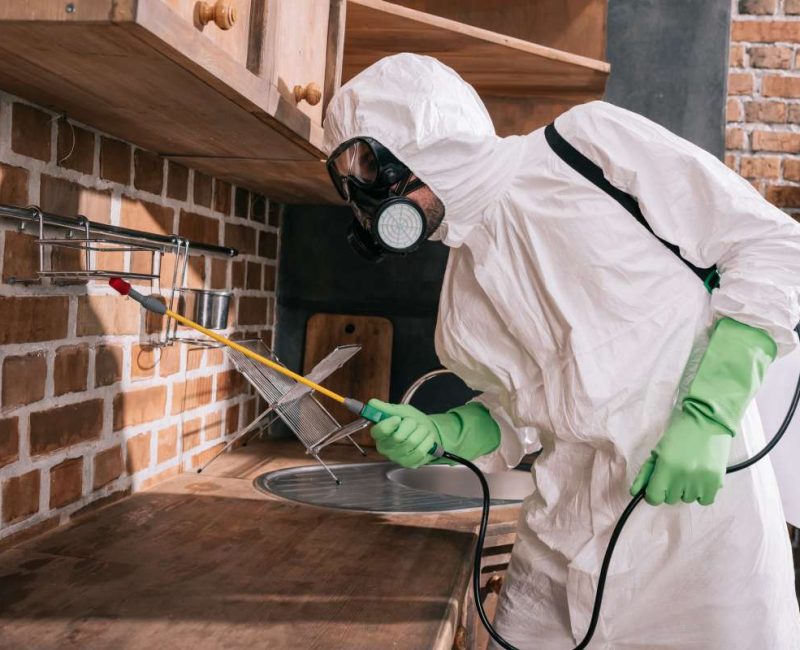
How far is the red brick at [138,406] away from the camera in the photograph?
4.76 ft

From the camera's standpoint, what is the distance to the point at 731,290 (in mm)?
1071

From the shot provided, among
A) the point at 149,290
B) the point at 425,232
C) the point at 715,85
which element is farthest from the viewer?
the point at 715,85

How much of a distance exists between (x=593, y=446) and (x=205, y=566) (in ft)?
1.81

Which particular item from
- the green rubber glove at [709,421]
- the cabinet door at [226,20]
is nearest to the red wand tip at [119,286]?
the cabinet door at [226,20]

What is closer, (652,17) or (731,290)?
(731,290)

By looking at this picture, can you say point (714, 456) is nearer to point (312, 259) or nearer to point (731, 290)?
point (731, 290)

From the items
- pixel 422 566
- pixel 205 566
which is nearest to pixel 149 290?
pixel 205 566

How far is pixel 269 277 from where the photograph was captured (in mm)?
2258

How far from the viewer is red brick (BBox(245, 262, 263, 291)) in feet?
6.85

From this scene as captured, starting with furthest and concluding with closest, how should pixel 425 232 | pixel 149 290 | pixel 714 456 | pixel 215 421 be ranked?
pixel 215 421
pixel 149 290
pixel 425 232
pixel 714 456

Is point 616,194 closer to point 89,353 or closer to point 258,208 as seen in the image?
point 89,353

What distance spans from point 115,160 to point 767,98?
1.90 meters

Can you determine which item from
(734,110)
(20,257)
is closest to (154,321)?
(20,257)

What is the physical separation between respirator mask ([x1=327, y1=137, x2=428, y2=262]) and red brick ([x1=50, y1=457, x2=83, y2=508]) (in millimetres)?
584
